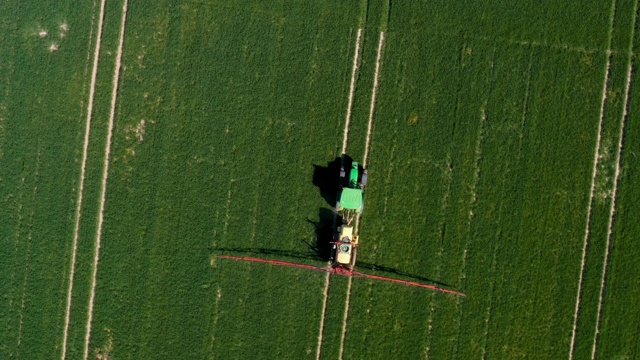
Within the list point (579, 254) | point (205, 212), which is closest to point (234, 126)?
point (205, 212)

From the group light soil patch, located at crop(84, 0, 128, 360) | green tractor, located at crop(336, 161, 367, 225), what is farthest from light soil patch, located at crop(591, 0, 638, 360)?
light soil patch, located at crop(84, 0, 128, 360)

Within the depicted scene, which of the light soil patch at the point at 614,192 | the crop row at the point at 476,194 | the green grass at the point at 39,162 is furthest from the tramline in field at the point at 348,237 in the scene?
the green grass at the point at 39,162

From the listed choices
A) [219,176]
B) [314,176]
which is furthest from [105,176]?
[314,176]

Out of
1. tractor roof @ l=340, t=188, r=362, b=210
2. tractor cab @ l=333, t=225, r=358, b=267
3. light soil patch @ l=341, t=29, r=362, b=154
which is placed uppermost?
light soil patch @ l=341, t=29, r=362, b=154

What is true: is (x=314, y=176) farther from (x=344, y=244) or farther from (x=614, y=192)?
(x=614, y=192)

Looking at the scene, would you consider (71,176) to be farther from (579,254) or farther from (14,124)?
(579,254)

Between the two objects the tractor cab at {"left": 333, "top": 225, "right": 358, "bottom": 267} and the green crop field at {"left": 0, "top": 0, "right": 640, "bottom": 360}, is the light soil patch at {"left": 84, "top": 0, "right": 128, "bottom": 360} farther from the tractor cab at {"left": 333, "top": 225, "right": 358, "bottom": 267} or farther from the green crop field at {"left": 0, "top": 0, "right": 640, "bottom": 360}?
the tractor cab at {"left": 333, "top": 225, "right": 358, "bottom": 267}

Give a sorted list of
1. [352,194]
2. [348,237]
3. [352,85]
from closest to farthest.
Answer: [352,194]
[348,237]
[352,85]
